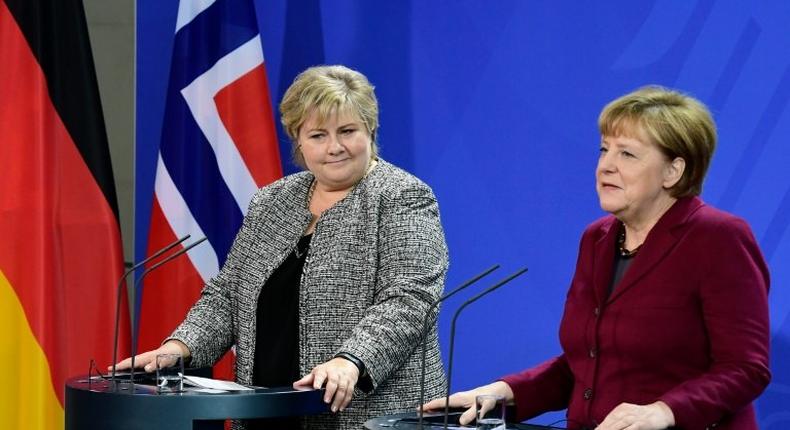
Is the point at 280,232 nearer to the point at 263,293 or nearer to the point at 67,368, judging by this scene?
the point at 263,293

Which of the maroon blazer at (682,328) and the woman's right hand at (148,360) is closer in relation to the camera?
the maroon blazer at (682,328)

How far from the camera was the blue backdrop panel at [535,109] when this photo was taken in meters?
3.53

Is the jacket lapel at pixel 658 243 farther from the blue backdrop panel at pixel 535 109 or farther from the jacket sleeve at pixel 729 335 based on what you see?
the blue backdrop panel at pixel 535 109

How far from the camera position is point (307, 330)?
2887 mm

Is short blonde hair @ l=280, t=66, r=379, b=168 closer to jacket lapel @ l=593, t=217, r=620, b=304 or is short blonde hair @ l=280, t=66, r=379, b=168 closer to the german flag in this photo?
jacket lapel @ l=593, t=217, r=620, b=304

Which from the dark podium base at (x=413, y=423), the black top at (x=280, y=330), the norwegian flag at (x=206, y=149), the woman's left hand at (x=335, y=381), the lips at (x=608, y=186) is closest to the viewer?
the dark podium base at (x=413, y=423)

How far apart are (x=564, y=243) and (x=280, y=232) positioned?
3.96 ft

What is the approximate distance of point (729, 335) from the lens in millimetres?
2176

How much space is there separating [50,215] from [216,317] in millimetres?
1104

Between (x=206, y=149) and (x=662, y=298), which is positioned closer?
(x=662, y=298)

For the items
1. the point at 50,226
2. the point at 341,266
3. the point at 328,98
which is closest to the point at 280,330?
the point at 341,266

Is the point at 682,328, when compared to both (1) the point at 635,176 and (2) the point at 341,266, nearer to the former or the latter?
(1) the point at 635,176

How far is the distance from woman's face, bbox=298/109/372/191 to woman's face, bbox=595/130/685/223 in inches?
30.8

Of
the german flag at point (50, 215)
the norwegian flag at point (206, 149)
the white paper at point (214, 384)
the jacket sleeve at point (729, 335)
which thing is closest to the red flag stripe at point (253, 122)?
the norwegian flag at point (206, 149)
